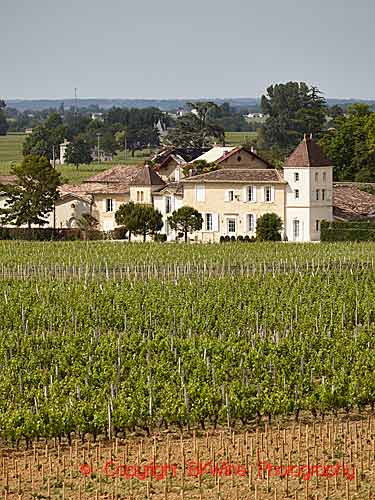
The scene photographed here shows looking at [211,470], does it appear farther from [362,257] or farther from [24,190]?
[24,190]

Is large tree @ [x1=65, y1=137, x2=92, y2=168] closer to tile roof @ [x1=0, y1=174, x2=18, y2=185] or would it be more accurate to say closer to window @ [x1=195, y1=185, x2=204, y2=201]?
tile roof @ [x1=0, y1=174, x2=18, y2=185]

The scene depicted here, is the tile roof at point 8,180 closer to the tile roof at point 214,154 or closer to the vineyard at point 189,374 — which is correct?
the tile roof at point 214,154

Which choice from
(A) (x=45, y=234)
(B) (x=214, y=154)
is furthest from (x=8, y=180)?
(B) (x=214, y=154)

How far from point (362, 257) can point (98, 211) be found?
3126 centimetres

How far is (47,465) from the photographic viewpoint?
26156 mm

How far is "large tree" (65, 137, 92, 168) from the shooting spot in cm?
15925

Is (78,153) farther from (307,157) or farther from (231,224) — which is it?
(307,157)

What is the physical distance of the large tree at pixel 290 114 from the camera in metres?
158

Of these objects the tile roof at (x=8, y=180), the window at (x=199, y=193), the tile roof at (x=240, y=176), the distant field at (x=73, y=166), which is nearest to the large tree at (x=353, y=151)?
the distant field at (x=73, y=166)

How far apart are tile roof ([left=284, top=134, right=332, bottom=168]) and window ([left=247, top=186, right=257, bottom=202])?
7.61 ft

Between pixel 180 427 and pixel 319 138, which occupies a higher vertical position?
pixel 319 138

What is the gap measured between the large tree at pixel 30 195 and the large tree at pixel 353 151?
1053 inches

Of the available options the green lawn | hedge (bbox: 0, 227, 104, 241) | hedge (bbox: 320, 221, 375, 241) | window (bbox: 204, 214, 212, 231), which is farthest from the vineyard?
the green lawn

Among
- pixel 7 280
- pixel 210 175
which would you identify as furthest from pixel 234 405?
pixel 210 175
